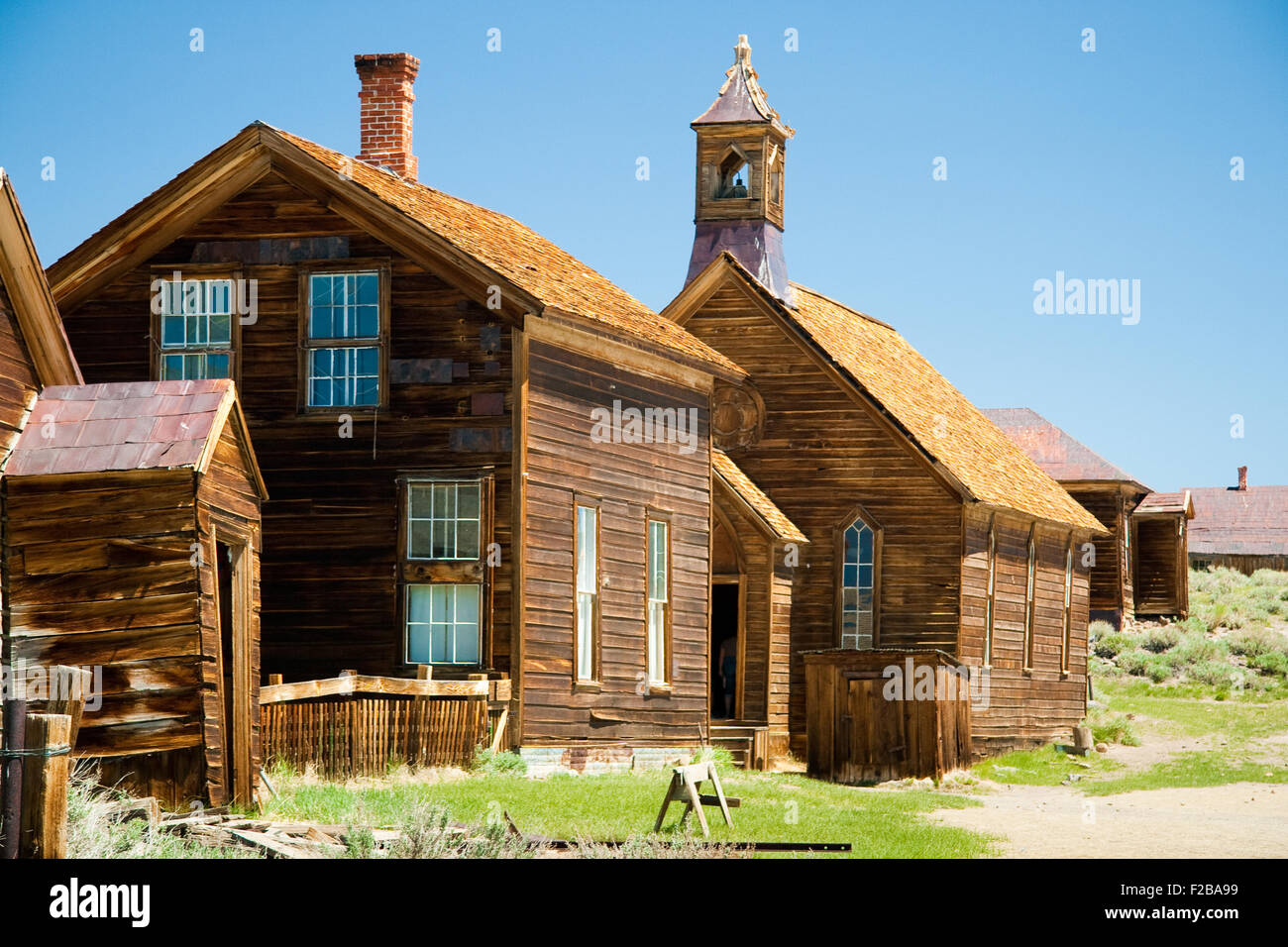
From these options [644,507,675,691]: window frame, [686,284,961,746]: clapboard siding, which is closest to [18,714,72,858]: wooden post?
[644,507,675,691]: window frame

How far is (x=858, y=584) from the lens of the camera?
2841 cm

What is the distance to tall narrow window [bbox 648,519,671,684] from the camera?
23531 millimetres

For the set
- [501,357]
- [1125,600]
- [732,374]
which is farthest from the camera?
[1125,600]

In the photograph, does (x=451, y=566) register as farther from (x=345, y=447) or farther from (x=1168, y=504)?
(x=1168, y=504)

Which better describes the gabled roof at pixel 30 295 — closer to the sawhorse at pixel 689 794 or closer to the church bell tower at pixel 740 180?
the sawhorse at pixel 689 794

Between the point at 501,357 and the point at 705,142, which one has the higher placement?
the point at 705,142

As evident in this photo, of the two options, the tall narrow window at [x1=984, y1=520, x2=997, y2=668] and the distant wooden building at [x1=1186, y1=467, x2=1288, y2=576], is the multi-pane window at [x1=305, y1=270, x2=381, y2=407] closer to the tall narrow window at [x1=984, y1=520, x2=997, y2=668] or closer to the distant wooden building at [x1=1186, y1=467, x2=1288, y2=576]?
the tall narrow window at [x1=984, y1=520, x2=997, y2=668]

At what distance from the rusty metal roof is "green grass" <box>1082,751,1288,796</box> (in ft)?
45.1

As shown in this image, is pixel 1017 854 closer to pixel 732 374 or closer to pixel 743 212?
pixel 732 374

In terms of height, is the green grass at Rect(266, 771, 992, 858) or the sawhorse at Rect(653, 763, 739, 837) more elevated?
the sawhorse at Rect(653, 763, 739, 837)

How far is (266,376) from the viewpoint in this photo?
68.7 feet

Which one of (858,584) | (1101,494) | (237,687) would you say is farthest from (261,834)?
(1101,494)
